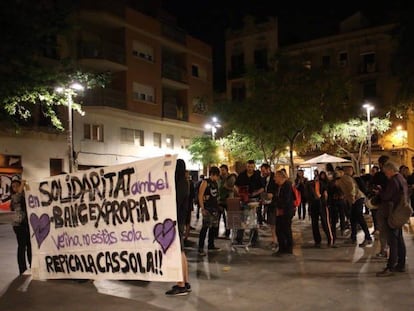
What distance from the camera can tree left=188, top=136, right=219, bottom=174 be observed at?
35.2 m

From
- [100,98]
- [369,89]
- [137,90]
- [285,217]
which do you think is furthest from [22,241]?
[369,89]

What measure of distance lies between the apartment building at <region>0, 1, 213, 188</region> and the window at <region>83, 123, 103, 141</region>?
0.06m

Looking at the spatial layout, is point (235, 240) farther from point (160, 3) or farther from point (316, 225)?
point (160, 3)

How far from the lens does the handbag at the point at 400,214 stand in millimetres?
7962

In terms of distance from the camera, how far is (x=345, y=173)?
39.6 ft

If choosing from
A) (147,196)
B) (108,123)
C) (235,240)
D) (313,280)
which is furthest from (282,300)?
(108,123)

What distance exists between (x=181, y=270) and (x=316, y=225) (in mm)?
5622

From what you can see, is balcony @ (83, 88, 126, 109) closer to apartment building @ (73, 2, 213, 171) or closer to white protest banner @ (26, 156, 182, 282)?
apartment building @ (73, 2, 213, 171)

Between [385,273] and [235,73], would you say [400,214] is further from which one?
[235,73]

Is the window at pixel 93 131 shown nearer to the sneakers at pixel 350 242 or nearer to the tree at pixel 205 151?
the tree at pixel 205 151

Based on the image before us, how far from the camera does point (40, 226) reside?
8.46m

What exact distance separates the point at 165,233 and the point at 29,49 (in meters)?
10.5

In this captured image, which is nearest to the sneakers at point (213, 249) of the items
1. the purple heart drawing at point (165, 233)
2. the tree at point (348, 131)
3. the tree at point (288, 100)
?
the purple heart drawing at point (165, 233)

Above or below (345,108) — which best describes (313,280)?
below
